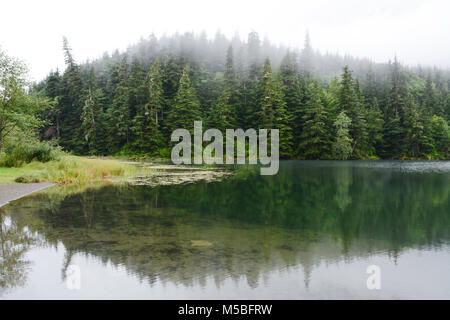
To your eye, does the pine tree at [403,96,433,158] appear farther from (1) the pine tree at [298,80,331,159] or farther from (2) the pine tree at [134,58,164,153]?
(2) the pine tree at [134,58,164,153]

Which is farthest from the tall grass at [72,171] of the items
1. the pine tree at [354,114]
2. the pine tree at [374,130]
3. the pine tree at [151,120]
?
the pine tree at [374,130]

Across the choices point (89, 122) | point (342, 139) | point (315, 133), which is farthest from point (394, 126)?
point (89, 122)

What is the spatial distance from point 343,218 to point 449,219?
3631mm

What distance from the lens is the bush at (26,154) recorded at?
22.7 meters

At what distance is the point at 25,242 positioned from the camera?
313 inches

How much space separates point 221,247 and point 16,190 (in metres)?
12.6

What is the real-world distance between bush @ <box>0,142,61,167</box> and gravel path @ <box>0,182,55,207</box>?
5261 millimetres

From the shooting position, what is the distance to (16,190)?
15461 millimetres

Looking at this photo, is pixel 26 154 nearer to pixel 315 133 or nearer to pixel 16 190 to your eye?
pixel 16 190

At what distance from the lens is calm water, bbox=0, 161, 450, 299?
5.54m

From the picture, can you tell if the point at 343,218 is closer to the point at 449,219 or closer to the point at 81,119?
the point at 449,219
